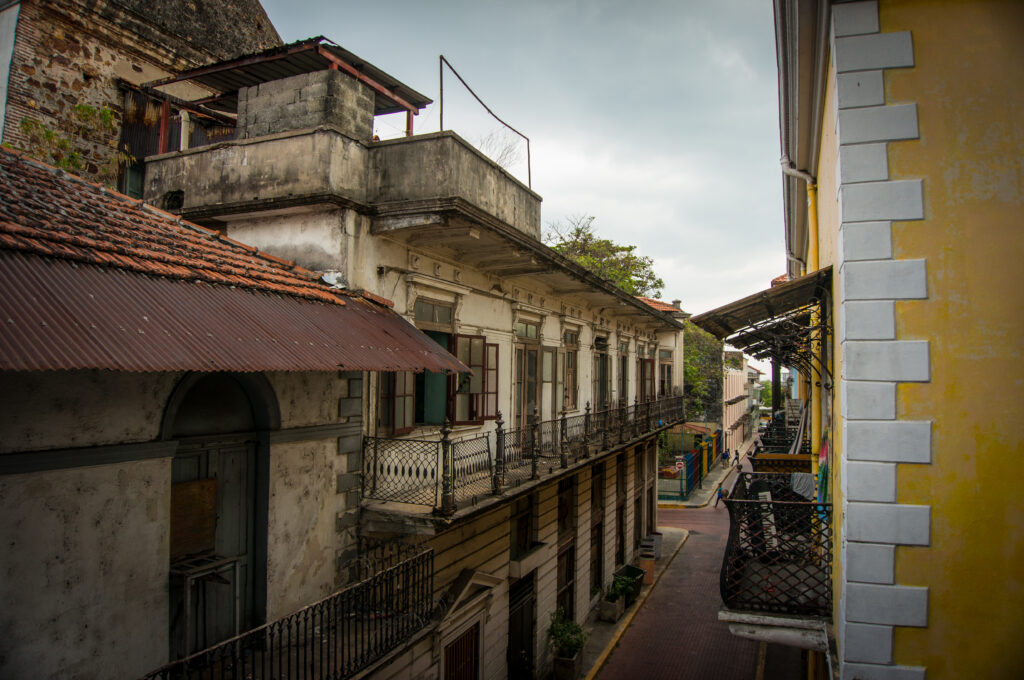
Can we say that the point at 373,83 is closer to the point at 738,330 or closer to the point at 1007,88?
the point at 738,330

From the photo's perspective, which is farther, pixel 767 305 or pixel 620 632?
pixel 620 632

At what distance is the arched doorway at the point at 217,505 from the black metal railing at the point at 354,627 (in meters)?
0.35

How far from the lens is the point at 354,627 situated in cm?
694

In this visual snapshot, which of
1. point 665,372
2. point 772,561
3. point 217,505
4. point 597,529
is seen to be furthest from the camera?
point 665,372

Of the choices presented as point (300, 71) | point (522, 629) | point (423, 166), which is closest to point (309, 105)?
point (300, 71)

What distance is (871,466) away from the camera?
476 cm

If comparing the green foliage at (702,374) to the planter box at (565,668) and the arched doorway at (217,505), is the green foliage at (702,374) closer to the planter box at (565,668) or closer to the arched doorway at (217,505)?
the planter box at (565,668)

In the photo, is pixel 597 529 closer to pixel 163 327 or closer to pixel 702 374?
pixel 163 327

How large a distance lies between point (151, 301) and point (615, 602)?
1392cm

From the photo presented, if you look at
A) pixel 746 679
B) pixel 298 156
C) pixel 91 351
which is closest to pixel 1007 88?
pixel 91 351

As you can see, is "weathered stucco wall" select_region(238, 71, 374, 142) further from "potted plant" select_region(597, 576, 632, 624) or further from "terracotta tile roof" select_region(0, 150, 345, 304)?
"potted plant" select_region(597, 576, 632, 624)

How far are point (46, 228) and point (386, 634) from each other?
5338mm

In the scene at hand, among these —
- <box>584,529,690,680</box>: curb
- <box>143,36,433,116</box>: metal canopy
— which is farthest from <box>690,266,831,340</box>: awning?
<box>584,529,690,680</box>: curb

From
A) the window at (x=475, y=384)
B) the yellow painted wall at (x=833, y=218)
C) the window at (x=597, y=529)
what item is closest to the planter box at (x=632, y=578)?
the window at (x=597, y=529)
